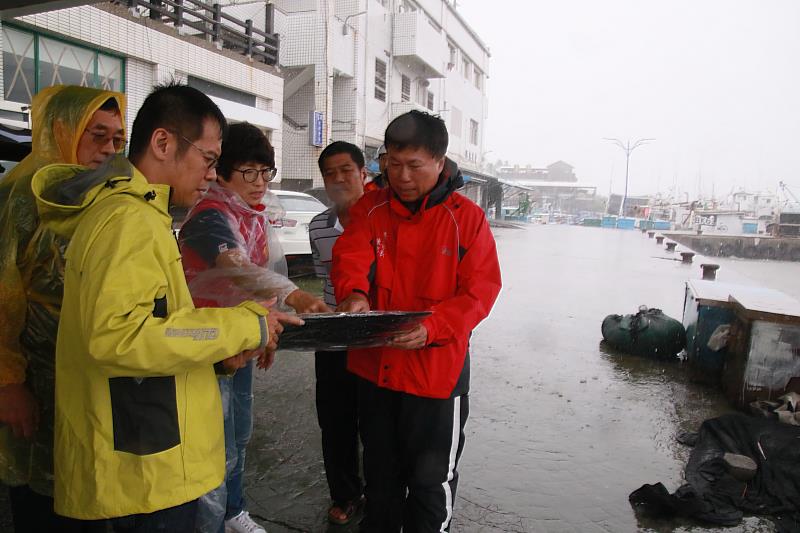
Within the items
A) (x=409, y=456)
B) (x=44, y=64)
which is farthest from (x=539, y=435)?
(x=44, y=64)

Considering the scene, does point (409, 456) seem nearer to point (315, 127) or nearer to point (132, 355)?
point (132, 355)

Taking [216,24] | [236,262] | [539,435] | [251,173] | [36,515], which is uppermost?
[216,24]

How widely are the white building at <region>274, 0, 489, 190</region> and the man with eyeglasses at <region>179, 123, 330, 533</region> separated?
14709 millimetres

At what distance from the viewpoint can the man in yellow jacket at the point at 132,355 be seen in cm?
116

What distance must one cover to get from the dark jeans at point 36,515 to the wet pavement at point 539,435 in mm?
1141

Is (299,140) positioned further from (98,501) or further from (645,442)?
(98,501)

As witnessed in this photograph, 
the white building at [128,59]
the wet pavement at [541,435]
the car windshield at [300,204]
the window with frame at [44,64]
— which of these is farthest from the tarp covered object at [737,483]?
the window with frame at [44,64]

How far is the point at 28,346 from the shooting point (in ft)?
5.16

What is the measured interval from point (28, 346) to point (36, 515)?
1.64ft

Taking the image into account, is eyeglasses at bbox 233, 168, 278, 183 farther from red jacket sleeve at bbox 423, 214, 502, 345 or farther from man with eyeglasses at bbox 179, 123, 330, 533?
red jacket sleeve at bbox 423, 214, 502, 345

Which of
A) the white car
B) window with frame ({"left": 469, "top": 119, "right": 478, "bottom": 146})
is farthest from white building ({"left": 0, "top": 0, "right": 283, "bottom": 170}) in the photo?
window with frame ({"left": 469, "top": 119, "right": 478, "bottom": 146})

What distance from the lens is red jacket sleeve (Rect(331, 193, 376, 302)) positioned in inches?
80.0

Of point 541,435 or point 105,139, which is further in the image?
point 541,435

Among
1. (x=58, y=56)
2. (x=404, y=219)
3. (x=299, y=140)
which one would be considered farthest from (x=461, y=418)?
(x=299, y=140)
